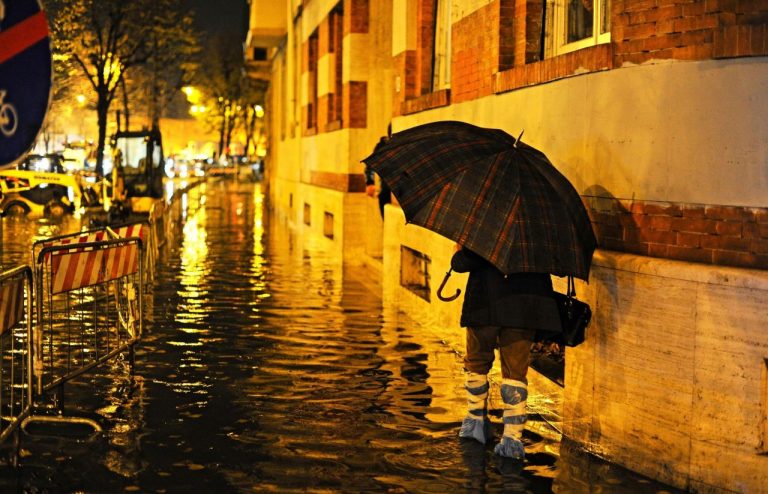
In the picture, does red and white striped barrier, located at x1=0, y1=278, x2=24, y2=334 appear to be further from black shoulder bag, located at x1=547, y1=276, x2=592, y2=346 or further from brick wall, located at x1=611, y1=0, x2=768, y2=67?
brick wall, located at x1=611, y1=0, x2=768, y2=67

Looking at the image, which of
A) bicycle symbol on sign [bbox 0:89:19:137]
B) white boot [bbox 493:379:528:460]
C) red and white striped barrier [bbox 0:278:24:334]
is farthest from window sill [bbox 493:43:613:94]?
bicycle symbol on sign [bbox 0:89:19:137]

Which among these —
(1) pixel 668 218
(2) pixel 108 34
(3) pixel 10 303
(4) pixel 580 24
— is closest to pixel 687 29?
(1) pixel 668 218

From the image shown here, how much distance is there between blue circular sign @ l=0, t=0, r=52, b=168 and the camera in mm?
4484

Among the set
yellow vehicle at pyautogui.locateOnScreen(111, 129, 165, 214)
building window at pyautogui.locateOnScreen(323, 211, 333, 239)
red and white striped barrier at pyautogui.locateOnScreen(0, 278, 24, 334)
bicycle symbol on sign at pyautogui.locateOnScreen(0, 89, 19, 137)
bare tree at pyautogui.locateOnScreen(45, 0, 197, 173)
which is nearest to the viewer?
bicycle symbol on sign at pyautogui.locateOnScreen(0, 89, 19, 137)

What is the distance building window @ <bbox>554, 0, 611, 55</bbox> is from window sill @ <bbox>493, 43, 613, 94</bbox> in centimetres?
34

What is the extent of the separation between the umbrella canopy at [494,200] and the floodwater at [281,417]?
1.33 meters

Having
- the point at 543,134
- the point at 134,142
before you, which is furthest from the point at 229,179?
the point at 543,134

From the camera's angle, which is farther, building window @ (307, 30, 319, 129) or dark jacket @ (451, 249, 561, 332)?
building window @ (307, 30, 319, 129)

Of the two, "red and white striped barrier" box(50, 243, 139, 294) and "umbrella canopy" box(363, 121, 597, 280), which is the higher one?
"umbrella canopy" box(363, 121, 597, 280)

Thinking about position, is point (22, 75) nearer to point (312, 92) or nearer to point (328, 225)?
point (328, 225)

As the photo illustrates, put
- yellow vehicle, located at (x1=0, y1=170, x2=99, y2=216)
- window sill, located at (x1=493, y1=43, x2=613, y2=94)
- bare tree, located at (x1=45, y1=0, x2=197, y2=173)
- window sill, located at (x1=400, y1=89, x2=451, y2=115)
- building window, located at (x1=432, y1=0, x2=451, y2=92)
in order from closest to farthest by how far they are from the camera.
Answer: window sill, located at (x1=493, y1=43, x2=613, y2=94), window sill, located at (x1=400, y1=89, x2=451, y2=115), building window, located at (x1=432, y1=0, x2=451, y2=92), yellow vehicle, located at (x1=0, y1=170, x2=99, y2=216), bare tree, located at (x1=45, y1=0, x2=197, y2=173)

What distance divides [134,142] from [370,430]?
32323 mm

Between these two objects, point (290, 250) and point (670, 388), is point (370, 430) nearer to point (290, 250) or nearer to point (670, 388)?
point (670, 388)

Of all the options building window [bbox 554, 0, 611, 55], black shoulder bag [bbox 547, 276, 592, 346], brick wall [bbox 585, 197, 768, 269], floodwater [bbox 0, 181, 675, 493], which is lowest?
floodwater [bbox 0, 181, 675, 493]
